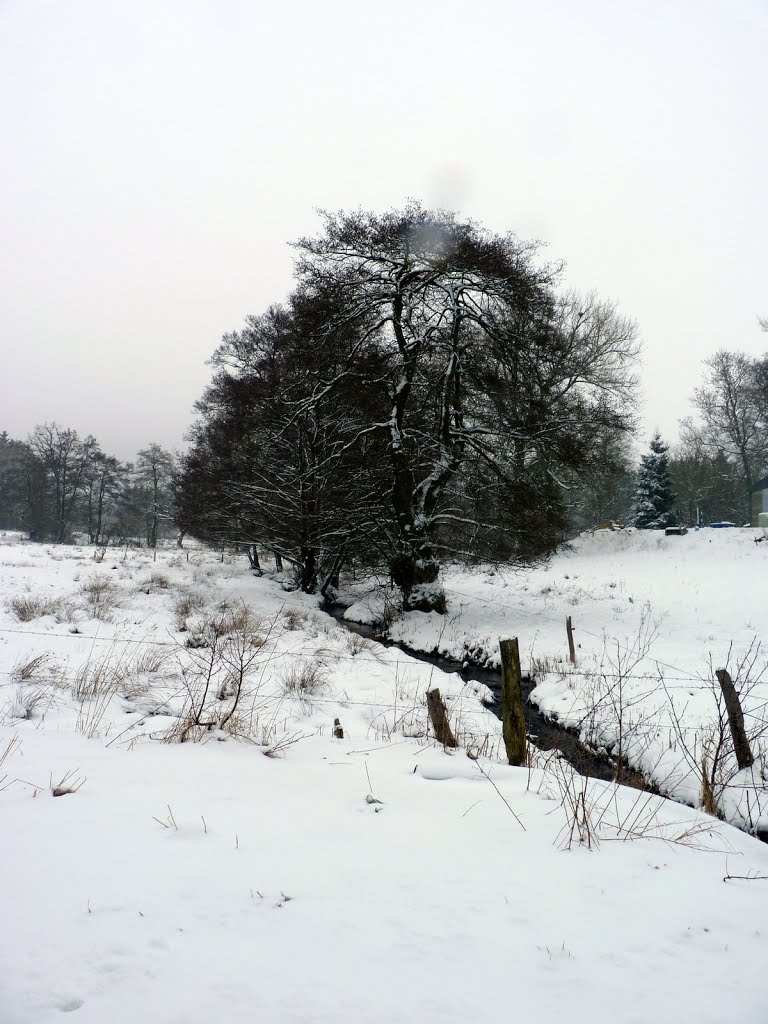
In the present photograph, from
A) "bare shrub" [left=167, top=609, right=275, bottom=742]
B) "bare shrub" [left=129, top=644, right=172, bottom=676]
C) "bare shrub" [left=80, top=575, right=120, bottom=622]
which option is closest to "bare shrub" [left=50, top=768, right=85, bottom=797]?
"bare shrub" [left=167, top=609, right=275, bottom=742]

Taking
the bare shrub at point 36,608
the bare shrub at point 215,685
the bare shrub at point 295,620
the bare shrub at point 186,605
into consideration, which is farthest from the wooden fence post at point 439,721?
the bare shrub at point 36,608

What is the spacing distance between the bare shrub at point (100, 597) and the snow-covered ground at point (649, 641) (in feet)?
21.7

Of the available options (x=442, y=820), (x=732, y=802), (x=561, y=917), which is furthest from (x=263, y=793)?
(x=732, y=802)

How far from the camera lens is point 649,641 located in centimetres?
920

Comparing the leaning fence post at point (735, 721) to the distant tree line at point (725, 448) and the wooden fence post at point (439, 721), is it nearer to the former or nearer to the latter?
the wooden fence post at point (439, 721)

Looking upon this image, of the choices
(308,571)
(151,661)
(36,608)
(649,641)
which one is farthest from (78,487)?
(649,641)

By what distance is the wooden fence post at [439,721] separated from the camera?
4949 mm

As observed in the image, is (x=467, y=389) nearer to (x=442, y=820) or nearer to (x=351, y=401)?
(x=351, y=401)

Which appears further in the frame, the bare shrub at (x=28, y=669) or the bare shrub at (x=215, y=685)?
the bare shrub at (x=28, y=669)

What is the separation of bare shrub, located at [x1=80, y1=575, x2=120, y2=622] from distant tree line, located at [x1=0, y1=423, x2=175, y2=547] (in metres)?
30.0

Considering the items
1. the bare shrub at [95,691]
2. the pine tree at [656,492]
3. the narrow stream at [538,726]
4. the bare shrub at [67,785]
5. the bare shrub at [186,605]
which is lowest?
the narrow stream at [538,726]

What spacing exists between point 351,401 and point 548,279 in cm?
622

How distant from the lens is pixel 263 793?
3336mm

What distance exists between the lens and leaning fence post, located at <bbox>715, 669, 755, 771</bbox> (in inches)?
184
